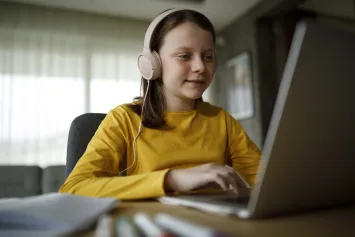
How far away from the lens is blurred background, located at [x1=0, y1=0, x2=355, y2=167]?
3135 mm

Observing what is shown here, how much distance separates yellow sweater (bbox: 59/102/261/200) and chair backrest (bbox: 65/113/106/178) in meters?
0.12

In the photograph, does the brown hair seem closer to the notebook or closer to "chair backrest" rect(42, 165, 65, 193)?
the notebook

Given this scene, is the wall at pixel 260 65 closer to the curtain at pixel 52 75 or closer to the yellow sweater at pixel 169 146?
the curtain at pixel 52 75

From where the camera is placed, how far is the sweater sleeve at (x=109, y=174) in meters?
0.59

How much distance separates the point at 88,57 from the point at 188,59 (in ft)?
8.92

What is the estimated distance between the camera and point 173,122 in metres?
1.01

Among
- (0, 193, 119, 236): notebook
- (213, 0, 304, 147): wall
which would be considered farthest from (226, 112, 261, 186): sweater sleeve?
(213, 0, 304, 147): wall

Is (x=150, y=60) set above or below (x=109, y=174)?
above

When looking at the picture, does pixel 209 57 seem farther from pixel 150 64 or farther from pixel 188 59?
pixel 150 64

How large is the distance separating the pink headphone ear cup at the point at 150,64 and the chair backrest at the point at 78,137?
259 millimetres

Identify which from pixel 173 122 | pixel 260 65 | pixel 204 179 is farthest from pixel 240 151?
pixel 260 65

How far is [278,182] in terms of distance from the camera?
365 millimetres

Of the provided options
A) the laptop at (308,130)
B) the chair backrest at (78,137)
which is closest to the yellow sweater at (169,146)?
the chair backrest at (78,137)

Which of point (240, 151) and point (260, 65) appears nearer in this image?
point (240, 151)
